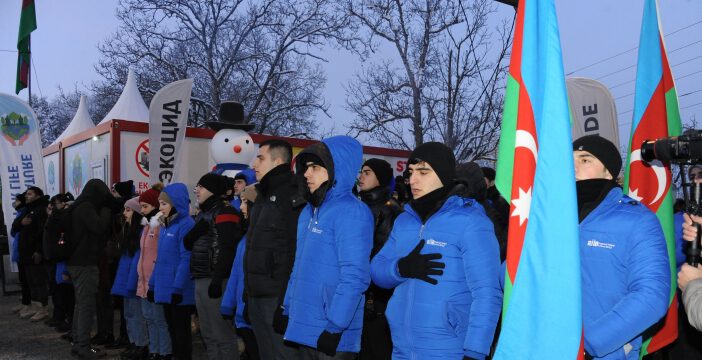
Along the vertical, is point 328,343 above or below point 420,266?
below

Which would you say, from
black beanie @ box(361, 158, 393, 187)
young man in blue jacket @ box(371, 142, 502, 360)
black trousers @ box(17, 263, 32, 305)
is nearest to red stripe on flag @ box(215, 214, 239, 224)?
black beanie @ box(361, 158, 393, 187)

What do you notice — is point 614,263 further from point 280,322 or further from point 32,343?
point 32,343

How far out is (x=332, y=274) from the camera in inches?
156

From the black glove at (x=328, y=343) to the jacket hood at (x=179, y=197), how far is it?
3489 millimetres

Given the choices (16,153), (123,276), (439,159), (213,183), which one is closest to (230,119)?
(16,153)

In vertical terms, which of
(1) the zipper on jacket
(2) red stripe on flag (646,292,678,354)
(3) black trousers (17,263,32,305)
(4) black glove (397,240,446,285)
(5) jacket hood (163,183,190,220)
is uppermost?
(5) jacket hood (163,183,190,220)

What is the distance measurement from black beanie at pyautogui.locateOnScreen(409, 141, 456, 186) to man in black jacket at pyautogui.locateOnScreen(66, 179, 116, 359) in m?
5.73

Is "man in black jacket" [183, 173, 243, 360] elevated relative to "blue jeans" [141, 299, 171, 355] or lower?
elevated

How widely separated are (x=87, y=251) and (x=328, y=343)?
17.8 ft

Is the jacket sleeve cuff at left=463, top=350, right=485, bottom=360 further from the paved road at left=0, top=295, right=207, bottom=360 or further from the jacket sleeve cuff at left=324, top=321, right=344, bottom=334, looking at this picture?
the paved road at left=0, top=295, right=207, bottom=360

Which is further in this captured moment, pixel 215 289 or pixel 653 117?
pixel 215 289

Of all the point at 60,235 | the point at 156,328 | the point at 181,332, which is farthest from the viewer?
the point at 60,235

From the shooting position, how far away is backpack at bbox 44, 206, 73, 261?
324 inches

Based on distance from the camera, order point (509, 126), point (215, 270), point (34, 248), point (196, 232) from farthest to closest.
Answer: point (34, 248)
point (196, 232)
point (215, 270)
point (509, 126)
